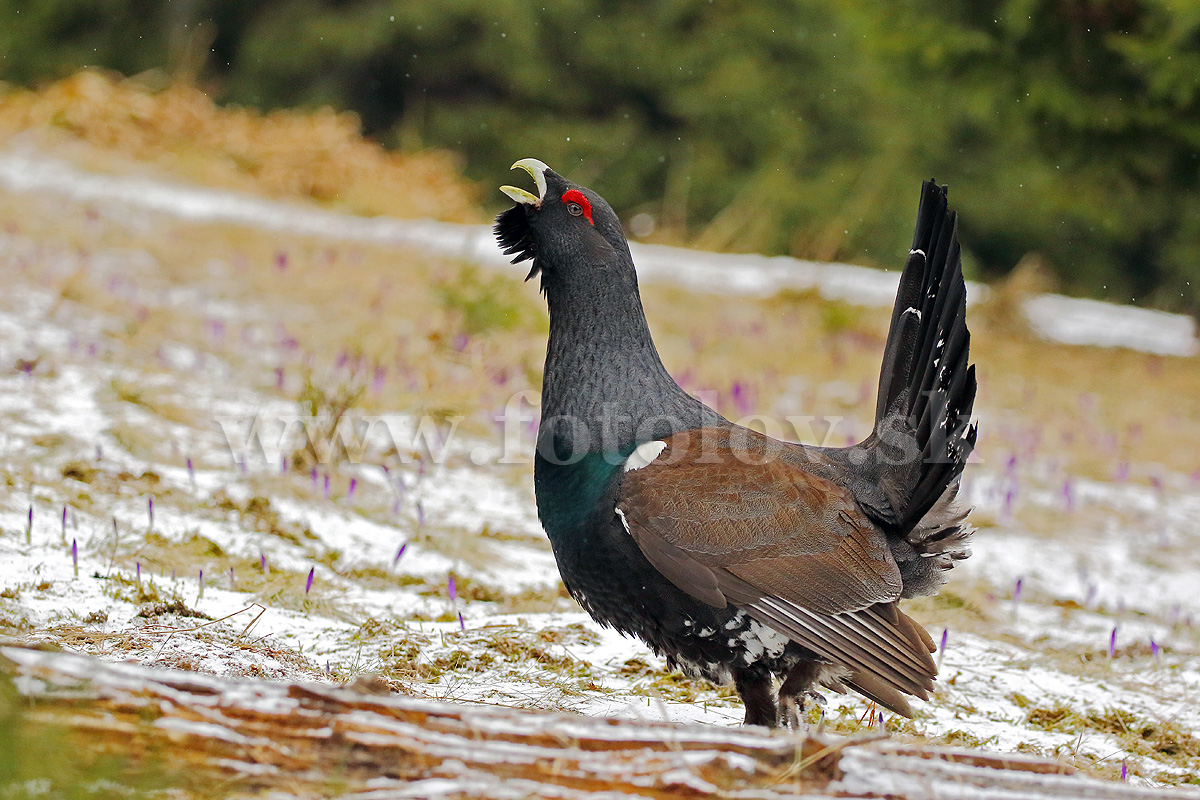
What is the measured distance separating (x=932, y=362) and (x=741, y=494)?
24.4 inches

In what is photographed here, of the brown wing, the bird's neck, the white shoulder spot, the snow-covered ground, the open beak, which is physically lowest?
the snow-covered ground

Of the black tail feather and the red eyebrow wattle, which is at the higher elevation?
the red eyebrow wattle

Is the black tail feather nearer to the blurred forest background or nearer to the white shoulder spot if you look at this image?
the white shoulder spot

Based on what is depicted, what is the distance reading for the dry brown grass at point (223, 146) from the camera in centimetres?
1087

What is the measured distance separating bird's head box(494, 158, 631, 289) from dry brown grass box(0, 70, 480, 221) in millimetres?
7930

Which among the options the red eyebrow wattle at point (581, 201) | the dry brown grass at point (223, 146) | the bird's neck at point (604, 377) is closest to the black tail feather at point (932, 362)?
the bird's neck at point (604, 377)

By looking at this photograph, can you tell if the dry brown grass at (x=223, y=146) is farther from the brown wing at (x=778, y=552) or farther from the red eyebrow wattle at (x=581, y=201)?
the brown wing at (x=778, y=552)

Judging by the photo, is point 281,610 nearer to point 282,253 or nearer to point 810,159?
point 282,253

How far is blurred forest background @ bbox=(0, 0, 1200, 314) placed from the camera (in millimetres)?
15438

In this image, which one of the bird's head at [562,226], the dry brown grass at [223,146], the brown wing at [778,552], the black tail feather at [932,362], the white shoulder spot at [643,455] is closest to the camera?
the brown wing at [778,552]

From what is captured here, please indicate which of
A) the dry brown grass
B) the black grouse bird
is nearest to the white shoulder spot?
the black grouse bird

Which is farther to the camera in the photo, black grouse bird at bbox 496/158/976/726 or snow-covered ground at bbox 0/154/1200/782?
snow-covered ground at bbox 0/154/1200/782

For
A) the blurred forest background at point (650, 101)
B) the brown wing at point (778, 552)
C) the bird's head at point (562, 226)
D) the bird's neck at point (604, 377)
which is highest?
the blurred forest background at point (650, 101)

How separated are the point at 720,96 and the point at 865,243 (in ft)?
9.72
